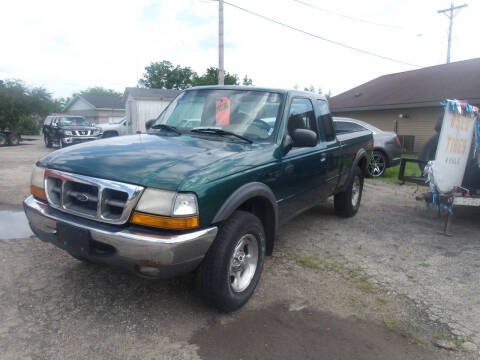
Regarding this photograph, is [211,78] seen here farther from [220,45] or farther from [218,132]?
[218,132]

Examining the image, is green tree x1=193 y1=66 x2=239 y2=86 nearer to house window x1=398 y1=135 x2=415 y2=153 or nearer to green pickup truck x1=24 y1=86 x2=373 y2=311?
house window x1=398 y1=135 x2=415 y2=153

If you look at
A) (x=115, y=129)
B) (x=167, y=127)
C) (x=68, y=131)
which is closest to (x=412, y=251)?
(x=167, y=127)

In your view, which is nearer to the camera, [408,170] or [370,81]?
[408,170]

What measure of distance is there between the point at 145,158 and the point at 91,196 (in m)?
0.48

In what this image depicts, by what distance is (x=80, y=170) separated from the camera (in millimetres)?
2713

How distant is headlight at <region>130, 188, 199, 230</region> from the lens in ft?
7.93

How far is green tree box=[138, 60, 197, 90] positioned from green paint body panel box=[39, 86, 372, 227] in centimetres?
5402

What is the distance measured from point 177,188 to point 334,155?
2.97m

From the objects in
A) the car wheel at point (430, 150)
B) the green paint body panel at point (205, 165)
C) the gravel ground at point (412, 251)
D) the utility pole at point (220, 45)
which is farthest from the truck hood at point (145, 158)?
the utility pole at point (220, 45)

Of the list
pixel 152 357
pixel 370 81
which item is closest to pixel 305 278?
pixel 152 357

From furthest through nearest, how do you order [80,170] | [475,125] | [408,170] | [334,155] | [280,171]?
[408,170]
[475,125]
[334,155]
[280,171]
[80,170]

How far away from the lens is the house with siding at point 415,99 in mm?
16344

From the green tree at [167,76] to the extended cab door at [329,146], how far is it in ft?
174

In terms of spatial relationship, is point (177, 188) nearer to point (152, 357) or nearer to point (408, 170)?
point (152, 357)
